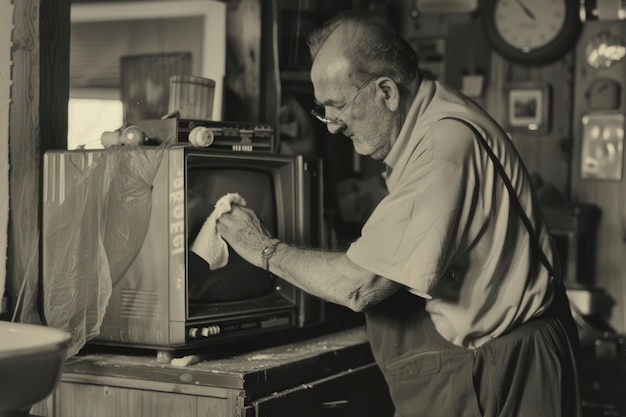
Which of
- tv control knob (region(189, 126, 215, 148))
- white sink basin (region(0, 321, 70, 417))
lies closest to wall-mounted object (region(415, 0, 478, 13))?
tv control knob (region(189, 126, 215, 148))

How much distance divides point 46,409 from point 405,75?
1214mm

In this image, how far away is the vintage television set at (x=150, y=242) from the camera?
218 centimetres

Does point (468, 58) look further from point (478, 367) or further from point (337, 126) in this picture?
point (478, 367)

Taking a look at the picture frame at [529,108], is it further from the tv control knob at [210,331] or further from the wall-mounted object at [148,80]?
the tv control knob at [210,331]

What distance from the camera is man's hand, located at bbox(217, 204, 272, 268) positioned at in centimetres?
225

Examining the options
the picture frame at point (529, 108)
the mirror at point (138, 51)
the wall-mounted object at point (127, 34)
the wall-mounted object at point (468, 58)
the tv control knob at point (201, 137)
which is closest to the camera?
the tv control knob at point (201, 137)

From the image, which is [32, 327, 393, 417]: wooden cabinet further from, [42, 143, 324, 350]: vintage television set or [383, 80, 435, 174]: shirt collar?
[383, 80, 435, 174]: shirt collar

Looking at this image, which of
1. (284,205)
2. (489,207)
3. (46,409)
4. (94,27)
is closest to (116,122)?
(94,27)

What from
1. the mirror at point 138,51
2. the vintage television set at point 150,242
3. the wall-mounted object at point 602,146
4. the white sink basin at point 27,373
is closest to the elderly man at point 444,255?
the vintage television set at point 150,242

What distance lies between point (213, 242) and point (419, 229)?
0.55 meters

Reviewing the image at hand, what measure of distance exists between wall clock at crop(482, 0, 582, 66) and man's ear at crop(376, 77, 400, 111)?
8.63 ft

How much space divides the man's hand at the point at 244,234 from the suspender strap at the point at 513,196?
538 mm

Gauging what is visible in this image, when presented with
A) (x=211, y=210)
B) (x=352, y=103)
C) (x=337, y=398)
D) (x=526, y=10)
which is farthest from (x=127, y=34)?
(x=526, y=10)

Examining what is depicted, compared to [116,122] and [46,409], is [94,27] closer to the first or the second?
[116,122]
